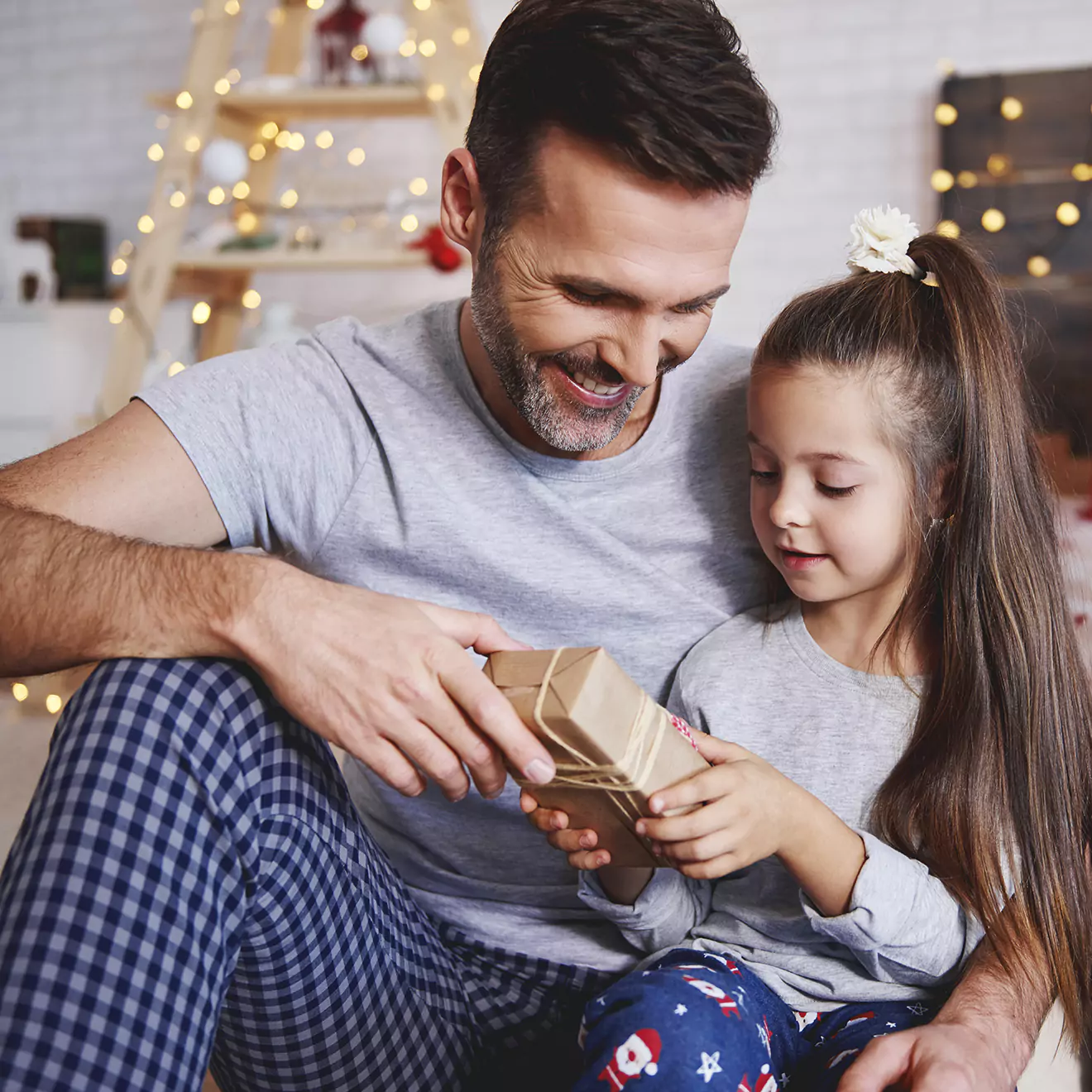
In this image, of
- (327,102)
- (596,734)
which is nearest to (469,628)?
(596,734)

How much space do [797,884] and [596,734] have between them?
0.42 metres

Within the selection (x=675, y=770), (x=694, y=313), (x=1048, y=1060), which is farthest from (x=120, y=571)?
(x=1048, y=1060)

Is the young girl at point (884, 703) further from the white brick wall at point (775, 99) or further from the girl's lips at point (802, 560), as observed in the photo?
the white brick wall at point (775, 99)

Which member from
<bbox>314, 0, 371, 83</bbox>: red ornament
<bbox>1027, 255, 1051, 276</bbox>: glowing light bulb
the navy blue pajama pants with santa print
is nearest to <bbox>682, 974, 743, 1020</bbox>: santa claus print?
the navy blue pajama pants with santa print

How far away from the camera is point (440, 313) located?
4.36ft

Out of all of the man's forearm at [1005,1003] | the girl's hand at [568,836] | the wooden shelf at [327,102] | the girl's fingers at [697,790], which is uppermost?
the wooden shelf at [327,102]

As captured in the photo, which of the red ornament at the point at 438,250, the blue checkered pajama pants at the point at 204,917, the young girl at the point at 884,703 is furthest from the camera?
the red ornament at the point at 438,250

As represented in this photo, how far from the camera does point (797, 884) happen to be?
1.11 metres

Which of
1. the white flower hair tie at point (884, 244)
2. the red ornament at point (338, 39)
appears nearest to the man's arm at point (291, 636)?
the white flower hair tie at point (884, 244)

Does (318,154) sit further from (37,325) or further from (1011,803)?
(1011,803)

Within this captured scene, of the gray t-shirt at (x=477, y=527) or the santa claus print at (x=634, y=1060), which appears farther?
the gray t-shirt at (x=477, y=527)

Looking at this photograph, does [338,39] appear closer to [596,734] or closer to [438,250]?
[438,250]

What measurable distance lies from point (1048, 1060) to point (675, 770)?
529 millimetres

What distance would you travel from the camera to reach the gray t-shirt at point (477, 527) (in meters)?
1.19
